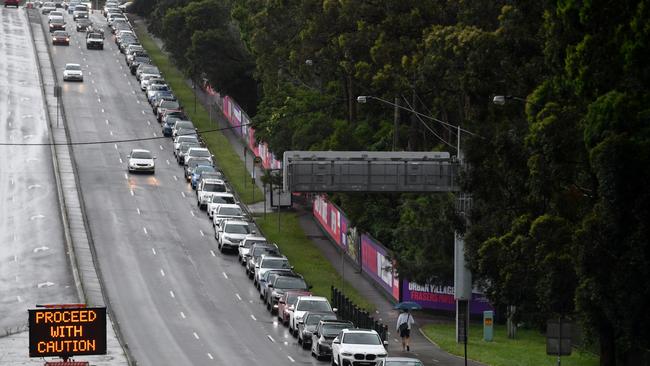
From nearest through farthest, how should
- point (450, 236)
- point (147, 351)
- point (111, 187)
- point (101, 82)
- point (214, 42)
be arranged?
point (147, 351) < point (450, 236) < point (111, 187) < point (214, 42) < point (101, 82)

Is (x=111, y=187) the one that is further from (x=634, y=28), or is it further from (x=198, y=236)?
(x=634, y=28)

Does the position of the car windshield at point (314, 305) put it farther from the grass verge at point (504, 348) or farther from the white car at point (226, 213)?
the white car at point (226, 213)

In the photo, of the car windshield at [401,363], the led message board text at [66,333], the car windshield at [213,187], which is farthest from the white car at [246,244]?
the led message board text at [66,333]

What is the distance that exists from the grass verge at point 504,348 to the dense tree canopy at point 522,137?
2.42 metres

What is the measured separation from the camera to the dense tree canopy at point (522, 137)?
46969 mm

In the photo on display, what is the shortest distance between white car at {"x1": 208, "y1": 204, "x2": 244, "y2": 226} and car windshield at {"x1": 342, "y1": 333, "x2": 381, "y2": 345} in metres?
30.1

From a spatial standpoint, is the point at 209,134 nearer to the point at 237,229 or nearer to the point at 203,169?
the point at 203,169

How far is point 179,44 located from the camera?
136 meters

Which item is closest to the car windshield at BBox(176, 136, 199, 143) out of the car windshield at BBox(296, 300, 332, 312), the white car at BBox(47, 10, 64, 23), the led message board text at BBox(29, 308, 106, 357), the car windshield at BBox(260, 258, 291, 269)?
the car windshield at BBox(260, 258, 291, 269)

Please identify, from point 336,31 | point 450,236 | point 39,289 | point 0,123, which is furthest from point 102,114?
point 450,236

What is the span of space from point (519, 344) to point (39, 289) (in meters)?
21.4

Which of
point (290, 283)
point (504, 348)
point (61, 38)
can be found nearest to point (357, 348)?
point (504, 348)

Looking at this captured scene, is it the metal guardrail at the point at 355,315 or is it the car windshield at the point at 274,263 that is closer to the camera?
the metal guardrail at the point at 355,315

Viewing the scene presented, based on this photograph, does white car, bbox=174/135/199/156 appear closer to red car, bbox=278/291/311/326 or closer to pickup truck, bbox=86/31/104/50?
red car, bbox=278/291/311/326
